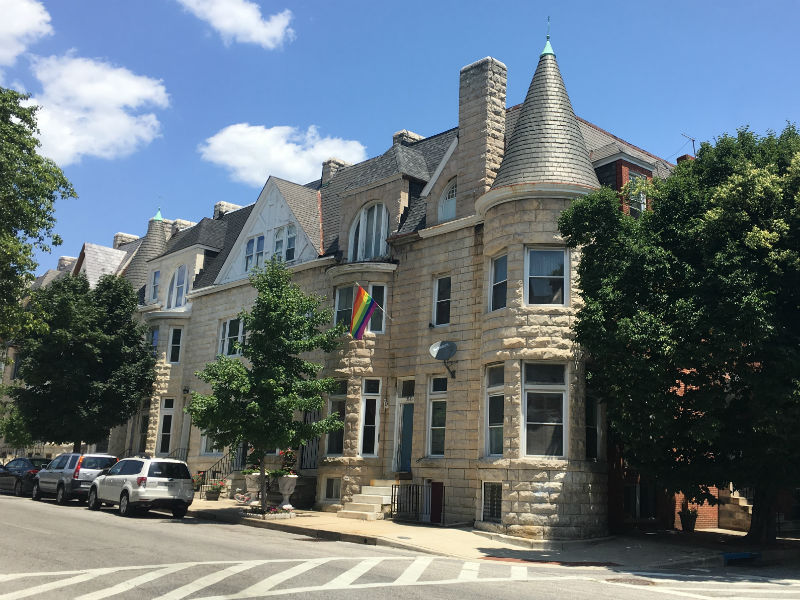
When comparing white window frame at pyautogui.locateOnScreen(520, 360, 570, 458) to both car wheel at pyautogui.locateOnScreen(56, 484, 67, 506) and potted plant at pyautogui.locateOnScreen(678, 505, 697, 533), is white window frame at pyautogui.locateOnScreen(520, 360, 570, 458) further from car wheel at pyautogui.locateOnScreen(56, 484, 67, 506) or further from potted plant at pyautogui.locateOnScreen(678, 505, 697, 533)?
car wheel at pyautogui.locateOnScreen(56, 484, 67, 506)

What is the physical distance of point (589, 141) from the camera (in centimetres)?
2495

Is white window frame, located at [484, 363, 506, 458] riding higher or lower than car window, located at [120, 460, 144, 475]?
higher

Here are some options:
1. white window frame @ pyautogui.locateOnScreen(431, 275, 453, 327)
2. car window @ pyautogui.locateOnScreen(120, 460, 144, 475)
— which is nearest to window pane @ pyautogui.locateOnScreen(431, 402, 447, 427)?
white window frame @ pyautogui.locateOnScreen(431, 275, 453, 327)

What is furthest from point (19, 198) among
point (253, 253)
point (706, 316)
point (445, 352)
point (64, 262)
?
point (64, 262)

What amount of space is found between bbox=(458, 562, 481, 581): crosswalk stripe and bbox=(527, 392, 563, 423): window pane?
5.43 metres

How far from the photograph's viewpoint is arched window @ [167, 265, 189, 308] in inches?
1364

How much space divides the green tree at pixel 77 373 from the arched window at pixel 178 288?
8.54ft

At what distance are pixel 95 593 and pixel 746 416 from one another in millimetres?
12687

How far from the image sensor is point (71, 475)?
2531cm

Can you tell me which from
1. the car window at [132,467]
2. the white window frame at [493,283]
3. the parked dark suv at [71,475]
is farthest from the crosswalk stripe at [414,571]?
the parked dark suv at [71,475]

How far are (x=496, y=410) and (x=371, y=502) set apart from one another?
4.78 metres

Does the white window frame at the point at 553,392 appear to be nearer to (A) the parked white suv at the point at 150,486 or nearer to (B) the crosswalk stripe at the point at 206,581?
(B) the crosswalk stripe at the point at 206,581

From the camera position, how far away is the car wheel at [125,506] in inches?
837

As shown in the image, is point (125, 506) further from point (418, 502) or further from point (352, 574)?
point (352, 574)
